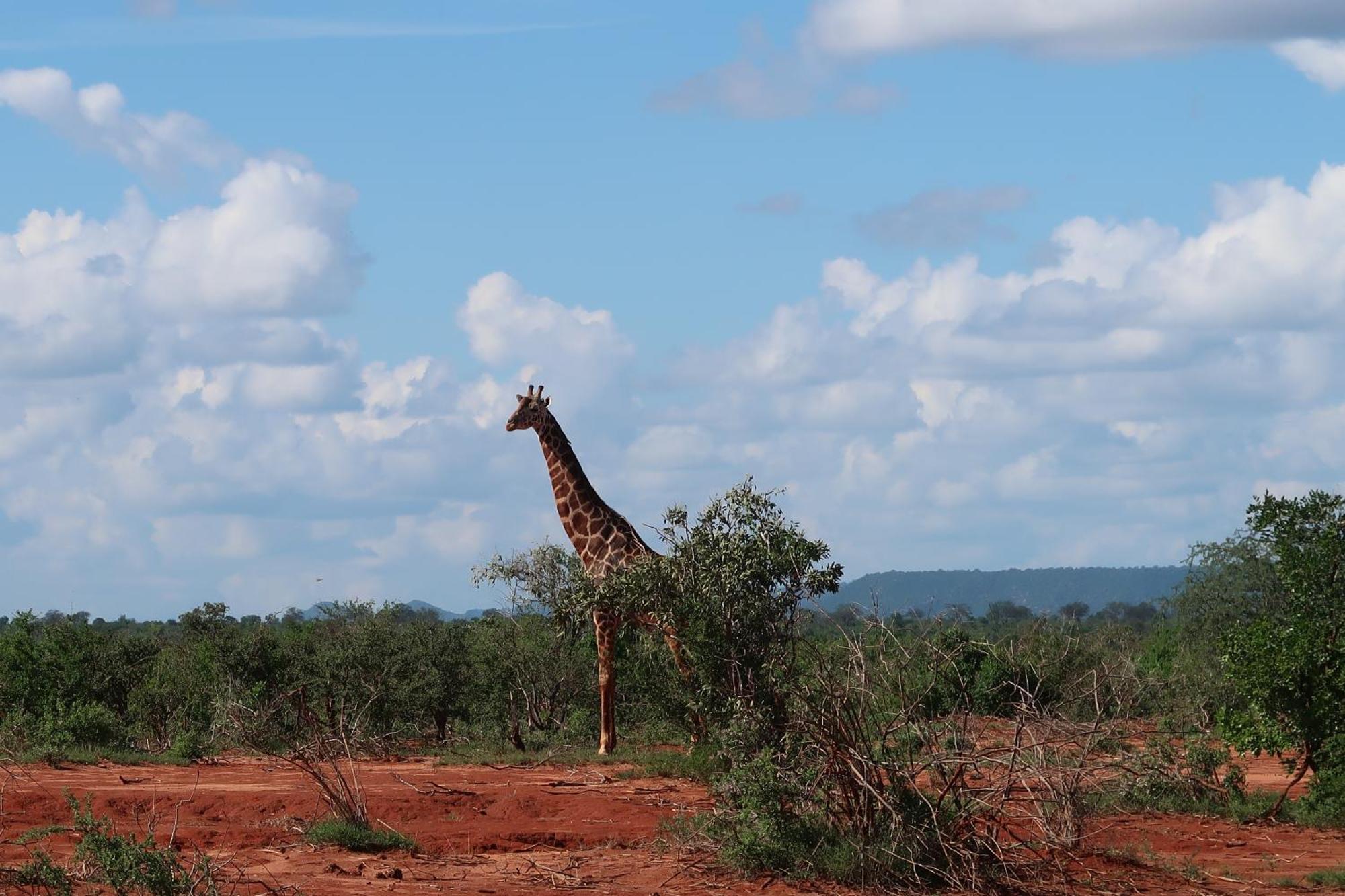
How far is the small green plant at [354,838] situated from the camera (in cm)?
1100

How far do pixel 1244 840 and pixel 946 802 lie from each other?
12.4 feet

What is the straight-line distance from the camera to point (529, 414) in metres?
17.2

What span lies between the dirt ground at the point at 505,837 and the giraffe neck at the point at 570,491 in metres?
2.94

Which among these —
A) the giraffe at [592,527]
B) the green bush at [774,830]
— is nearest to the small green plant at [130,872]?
the green bush at [774,830]

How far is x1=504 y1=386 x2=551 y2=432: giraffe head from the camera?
56.2 feet

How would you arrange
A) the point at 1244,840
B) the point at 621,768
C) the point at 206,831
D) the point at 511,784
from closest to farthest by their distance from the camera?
the point at 206,831 < the point at 1244,840 < the point at 511,784 < the point at 621,768

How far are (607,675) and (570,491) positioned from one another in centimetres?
215

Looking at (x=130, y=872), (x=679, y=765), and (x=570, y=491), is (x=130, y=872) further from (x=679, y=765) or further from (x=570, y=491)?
(x=570, y=491)

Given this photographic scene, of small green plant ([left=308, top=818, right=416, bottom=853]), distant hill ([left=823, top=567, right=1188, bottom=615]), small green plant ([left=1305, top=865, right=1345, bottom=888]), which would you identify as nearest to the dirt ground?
small green plant ([left=308, top=818, right=416, bottom=853])

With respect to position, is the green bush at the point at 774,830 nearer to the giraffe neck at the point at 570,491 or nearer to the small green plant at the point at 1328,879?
the small green plant at the point at 1328,879

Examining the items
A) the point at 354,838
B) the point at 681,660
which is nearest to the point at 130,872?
the point at 354,838

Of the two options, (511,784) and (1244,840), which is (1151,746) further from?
(511,784)

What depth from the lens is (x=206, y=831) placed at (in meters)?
11.7

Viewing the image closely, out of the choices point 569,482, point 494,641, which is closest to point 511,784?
point 569,482
